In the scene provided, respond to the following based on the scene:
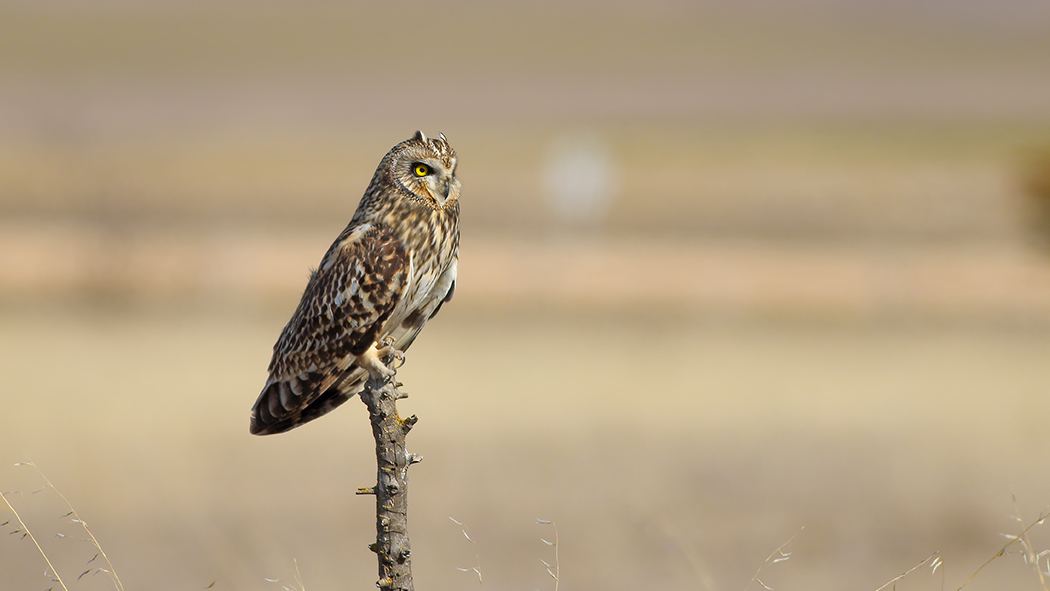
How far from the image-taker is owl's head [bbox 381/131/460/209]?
419 cm

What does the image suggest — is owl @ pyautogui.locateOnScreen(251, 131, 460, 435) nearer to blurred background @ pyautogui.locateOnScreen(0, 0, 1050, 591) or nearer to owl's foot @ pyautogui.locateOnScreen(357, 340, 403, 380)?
owl's foot @ pyautogui.locateOnScreen(357, 340, 403, 380)

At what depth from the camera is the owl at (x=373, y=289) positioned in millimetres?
4012

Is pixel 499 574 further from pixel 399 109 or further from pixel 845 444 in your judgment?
pixel 399 109

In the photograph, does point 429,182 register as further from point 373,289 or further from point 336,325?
point 336,325

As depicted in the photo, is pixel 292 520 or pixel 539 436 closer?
pixel 292 520

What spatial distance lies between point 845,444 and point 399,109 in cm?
2929

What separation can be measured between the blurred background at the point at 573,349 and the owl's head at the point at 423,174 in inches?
76.6

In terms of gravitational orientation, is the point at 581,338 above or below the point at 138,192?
below

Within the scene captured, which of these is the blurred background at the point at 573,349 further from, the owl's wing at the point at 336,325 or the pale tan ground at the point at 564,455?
the owl's wing at the point at 336,325

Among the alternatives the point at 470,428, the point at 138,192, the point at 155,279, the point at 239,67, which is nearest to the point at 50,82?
the point at 239,67

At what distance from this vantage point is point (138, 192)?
1914 cm

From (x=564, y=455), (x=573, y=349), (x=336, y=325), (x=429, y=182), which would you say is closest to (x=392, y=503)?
(x=336, y=325)

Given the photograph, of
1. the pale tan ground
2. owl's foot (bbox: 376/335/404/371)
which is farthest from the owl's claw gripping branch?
the pale tan ground

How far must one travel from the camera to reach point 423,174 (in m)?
4.23
